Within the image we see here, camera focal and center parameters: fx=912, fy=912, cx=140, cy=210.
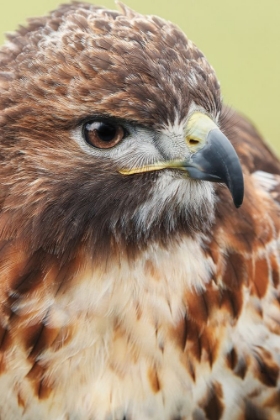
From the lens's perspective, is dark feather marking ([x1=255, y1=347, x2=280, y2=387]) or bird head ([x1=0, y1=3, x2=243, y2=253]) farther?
dark feather marking ([x1=255, y1=347, x2=280, y2=387])

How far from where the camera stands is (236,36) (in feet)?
23.2

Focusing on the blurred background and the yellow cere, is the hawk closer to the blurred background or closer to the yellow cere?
the yellow cere

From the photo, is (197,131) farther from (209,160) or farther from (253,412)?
(253,412)

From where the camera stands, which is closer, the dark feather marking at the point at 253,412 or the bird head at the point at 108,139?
the bird head at the point at 108,139

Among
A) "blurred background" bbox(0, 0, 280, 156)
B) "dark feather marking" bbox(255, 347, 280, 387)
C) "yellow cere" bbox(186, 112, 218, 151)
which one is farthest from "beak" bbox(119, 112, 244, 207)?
"blurred background" bbox(0, 0, 280, 156)

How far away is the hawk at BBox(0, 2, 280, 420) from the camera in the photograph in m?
2.18

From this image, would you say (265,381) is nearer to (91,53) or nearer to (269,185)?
(269,185)

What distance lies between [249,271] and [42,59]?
2.60 feet

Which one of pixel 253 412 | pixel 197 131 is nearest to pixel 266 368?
pixel 253 412

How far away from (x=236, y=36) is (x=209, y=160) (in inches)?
200

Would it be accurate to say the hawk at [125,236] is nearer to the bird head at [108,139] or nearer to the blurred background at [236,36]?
the bird head at [108,139]

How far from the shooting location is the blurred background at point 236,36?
21.4ft

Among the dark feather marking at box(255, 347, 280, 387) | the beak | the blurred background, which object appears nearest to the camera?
the beak

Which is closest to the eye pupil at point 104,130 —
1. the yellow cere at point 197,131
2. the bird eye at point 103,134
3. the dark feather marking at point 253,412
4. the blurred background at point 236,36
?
the bird eye at point 103,134
